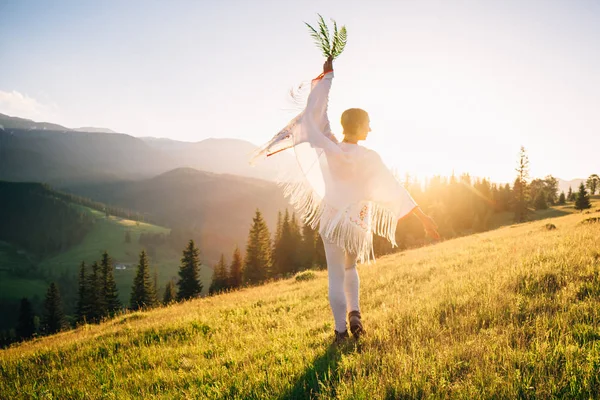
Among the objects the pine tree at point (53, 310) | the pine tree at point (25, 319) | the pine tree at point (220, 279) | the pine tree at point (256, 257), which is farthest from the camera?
the pine tree at point (25, 319)

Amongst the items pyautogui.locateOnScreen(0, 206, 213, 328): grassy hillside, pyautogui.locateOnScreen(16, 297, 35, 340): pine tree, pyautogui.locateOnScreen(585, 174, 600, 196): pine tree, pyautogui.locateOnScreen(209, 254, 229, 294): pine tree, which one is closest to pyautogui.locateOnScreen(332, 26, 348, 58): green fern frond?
pyautogui.locateOnScreen(209, 254, 229, 294): pine tree

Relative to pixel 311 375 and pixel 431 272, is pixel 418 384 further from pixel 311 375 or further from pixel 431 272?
pixel 431 272

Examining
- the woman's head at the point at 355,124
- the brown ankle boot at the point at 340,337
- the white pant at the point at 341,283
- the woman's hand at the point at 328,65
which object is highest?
the woman's hand at the point at 328,65

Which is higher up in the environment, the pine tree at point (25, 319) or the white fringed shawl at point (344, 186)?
the white fringed shawl at point (344, 186)

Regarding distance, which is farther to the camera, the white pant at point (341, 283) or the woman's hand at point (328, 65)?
the woman's hand at point (328, 65)

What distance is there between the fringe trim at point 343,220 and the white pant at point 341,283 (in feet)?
0.47

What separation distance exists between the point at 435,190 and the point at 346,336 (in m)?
98.6

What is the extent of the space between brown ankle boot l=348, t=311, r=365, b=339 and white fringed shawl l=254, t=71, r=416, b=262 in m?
0.81

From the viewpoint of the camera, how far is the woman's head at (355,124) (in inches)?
178

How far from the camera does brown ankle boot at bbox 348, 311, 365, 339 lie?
14.5 feet

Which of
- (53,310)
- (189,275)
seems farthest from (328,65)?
(53,310)

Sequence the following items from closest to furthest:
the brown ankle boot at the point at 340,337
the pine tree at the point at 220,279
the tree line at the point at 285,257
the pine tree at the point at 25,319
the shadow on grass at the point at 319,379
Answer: the shadow on grass at the point at 319,379 → the brown ankle boot at the point at 340,337 → the tree line at the point at 285,257 → the pine tree at the point at 220,279 → the pine tree at the point at 25,319

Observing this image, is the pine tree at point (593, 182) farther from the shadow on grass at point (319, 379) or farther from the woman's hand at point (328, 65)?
the shadow on grass at point (319, 379)

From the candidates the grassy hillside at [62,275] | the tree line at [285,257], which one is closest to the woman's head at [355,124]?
the tree line at [285,257]
